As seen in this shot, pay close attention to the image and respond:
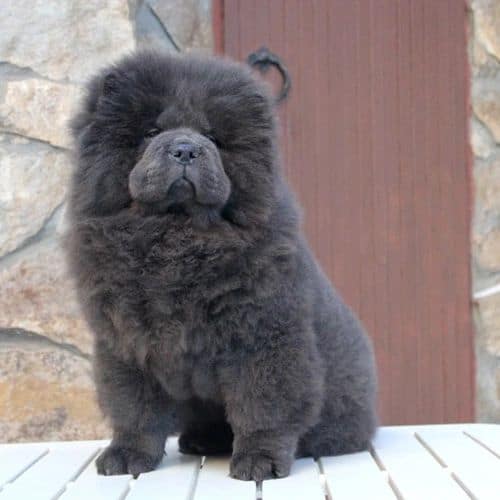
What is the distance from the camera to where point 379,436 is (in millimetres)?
2754

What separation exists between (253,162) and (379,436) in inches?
40.5

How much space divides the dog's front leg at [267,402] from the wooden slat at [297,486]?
4 cm

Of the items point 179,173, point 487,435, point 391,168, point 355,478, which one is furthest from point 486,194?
point 179,173

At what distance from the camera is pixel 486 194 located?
376 centimetres

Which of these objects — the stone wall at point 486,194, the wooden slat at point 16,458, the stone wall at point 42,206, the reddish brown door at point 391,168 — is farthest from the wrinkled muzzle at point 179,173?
the stone wall at point 486,194

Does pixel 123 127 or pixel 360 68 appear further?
pixel 360 68

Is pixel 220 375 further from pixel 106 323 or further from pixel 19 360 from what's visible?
pixel 19 360

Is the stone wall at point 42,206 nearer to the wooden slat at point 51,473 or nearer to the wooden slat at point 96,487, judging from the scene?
the wooden slat at point 51,473

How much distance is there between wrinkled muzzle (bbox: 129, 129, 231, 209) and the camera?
206cm

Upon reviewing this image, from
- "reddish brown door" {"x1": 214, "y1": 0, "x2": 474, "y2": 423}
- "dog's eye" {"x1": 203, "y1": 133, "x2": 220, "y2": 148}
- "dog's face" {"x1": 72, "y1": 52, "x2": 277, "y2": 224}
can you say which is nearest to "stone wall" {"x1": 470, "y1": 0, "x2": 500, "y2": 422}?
"reddish brown door" {"x1": 214, "y1": 0, "x2": 474, "y2": 423}

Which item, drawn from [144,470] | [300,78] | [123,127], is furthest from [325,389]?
[300,78]

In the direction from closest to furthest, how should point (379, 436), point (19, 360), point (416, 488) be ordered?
point (416, 488)
point (379, 436)
point (19, 360)

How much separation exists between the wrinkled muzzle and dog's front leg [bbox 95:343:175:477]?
1.44 ft

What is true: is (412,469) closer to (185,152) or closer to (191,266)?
(191,266)
